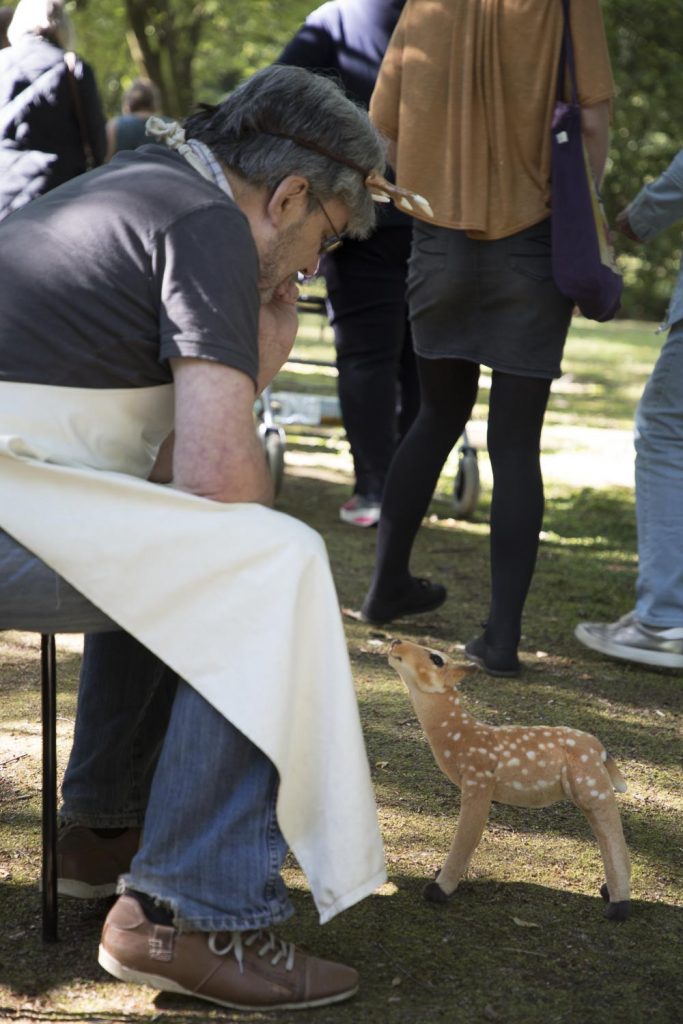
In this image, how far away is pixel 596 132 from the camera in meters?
3.94

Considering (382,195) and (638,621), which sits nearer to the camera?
(382,195)

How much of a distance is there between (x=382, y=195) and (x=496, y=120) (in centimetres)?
146

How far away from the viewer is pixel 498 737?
2.63 metres

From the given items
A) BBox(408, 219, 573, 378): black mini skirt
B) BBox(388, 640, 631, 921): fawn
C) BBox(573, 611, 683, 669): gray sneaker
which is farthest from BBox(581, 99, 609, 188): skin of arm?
BBox(388, 640, 631, 921): fawn

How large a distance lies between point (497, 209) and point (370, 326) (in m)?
1.79

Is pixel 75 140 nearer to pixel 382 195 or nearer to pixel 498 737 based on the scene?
pixel 382 195

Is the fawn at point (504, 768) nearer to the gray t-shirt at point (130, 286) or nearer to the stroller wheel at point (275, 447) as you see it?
the gray t-shirt at point (130, 286)

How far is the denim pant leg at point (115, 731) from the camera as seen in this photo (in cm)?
257

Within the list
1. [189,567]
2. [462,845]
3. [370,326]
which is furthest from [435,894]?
[370,326]

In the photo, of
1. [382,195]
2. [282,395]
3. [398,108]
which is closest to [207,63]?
[282,395]

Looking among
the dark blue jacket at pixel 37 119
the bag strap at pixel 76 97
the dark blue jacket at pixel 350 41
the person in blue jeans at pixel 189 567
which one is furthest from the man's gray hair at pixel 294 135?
the bag strap at pixel 76 97

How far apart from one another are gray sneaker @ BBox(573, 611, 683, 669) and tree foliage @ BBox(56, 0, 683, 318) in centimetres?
527

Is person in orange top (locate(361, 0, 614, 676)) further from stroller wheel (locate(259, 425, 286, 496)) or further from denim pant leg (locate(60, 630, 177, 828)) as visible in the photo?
stroller wheel (locate(259, 425, 286, 496))

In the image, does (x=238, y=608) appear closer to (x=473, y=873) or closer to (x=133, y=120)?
(x=473, y=873)
